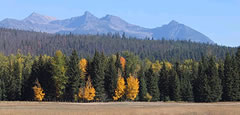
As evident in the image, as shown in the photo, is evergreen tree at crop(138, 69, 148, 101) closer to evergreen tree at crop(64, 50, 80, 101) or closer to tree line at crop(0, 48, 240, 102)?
tree line at crop(0, 48, 240, 102)

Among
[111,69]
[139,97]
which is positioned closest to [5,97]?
[111,69]

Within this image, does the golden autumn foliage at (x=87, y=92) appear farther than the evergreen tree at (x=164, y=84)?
No

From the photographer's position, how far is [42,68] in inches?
4156

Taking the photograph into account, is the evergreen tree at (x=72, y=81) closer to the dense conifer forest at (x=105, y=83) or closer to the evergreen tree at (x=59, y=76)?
the dense conifer forest at (x=105, y=83)

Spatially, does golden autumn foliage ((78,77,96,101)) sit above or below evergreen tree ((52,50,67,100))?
below

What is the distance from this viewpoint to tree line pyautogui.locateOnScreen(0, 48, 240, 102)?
100625 millimetres

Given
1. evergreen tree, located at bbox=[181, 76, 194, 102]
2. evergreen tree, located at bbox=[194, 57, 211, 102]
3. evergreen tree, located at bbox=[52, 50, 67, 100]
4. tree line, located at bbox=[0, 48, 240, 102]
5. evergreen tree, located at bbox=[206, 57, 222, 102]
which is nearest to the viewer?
evergreen tree, located at bbox=[52, 50, 67, 100]

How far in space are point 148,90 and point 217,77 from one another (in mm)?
21298

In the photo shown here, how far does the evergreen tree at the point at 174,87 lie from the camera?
113 metres

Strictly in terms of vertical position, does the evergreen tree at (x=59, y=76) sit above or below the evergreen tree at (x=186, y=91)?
above

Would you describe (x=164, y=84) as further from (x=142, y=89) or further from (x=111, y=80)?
(x=111, y=80)

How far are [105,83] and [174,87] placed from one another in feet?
69.6

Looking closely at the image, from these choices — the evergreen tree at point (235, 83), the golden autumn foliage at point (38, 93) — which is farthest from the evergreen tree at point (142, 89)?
the golden autumn foliage at point (38, 93)

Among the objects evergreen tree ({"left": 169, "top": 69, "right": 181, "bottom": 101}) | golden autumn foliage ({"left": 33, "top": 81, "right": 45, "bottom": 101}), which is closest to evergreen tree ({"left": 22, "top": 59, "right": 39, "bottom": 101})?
golden autumn foliage ({"left": 33, "top": 81, "right": 45, "bottom": 101})
